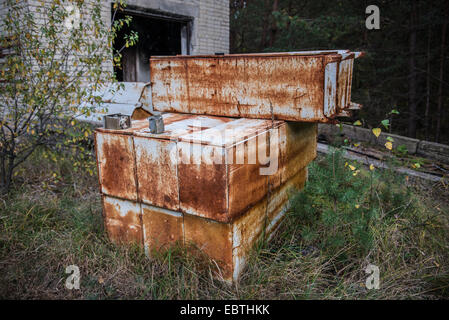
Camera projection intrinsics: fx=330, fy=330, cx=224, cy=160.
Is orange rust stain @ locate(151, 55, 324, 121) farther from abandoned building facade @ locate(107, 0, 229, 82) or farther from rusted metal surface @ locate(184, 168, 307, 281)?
abandoned building facade @ locate(107, 0, 229, 82)

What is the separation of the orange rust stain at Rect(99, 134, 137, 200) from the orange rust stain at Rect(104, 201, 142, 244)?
16 centimetres

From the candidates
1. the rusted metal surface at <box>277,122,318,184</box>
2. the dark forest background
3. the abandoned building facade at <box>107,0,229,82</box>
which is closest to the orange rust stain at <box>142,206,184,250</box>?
the rusted metal surface at <box>277,122,318,184</box>

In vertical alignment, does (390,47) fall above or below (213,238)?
above

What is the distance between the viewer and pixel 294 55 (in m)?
2.32

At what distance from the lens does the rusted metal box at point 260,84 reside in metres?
2.29

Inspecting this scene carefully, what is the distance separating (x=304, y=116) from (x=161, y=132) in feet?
3.38

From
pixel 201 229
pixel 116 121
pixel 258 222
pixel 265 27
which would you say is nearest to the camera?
pixel 201 229

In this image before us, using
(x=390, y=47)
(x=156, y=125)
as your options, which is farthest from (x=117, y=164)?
(x=390, y=47)

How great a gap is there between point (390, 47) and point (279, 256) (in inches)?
434

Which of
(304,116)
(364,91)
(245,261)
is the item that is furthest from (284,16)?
(245,261)

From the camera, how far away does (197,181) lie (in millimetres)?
1999

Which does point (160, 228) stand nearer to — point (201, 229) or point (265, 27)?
point (201, 229)
